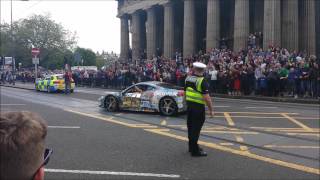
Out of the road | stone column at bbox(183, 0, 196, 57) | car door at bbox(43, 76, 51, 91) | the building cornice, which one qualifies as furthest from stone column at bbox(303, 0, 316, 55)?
the road

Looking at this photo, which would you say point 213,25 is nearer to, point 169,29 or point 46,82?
point 169,29

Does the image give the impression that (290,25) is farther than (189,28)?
No

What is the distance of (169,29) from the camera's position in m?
45.6

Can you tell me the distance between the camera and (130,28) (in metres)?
60.2

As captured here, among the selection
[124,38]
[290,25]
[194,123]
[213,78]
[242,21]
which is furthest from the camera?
[124,38]

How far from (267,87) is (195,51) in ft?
70.0

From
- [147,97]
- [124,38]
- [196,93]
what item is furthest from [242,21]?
[196,93]

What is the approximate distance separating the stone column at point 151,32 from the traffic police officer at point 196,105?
1619 inches

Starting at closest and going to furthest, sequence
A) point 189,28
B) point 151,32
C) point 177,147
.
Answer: point 177,147 < point 189,28 < point 151,32

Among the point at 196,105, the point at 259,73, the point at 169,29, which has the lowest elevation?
the point at 196,105

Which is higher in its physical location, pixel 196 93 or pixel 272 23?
pixel 272 23

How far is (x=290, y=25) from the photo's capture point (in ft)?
109

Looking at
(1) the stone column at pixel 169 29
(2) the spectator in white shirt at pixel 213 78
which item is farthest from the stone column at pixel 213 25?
(2) the spectator in white shirt at pixel 213 78

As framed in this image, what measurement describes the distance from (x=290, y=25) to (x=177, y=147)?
26106 millimetres
